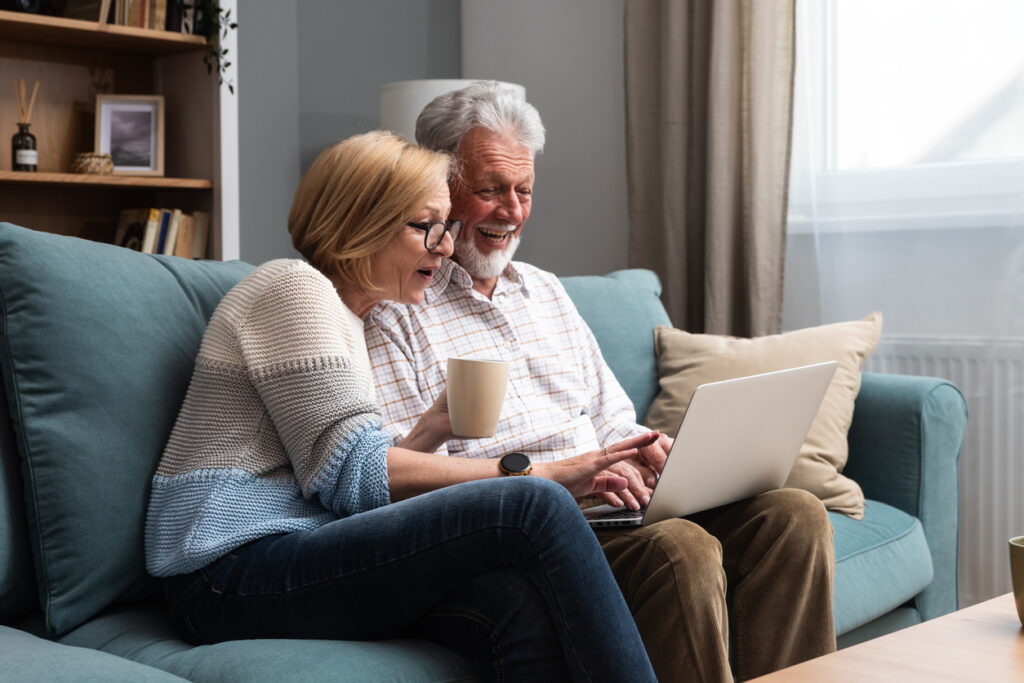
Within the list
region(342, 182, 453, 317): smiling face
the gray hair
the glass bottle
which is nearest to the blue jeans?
region(342, 182, 453, 317): smiling face

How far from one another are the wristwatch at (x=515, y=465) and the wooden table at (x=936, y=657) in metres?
0.46

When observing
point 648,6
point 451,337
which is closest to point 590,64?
point 648,6

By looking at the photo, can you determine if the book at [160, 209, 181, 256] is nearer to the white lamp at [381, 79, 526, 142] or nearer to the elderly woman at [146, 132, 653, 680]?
the white lamp at [381, 79, 526, 142]

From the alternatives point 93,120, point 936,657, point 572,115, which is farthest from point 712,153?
point 936,657

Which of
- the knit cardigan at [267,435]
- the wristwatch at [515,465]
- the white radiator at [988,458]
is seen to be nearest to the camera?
the knit cardigan at [267,435]

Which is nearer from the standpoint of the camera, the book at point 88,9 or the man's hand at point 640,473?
the man's hand at point 640,473

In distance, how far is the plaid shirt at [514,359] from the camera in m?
1.73

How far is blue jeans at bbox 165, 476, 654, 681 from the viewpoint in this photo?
120cm

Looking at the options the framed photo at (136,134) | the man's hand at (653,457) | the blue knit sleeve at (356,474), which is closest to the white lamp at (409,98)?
the framed photo at (136,134)

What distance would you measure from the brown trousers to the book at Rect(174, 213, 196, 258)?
1.93m

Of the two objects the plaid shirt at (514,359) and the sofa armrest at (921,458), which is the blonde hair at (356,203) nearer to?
the plaid shirt at (514,359)

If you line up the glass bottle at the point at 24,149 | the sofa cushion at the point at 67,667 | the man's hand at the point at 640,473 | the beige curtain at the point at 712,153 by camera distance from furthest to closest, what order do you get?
the glass bottle at the point at 24,149 → the beige curtain at the point at 712,153 → the man's hand at the point at 640,473 → the sofa cushion at the point at 67,667

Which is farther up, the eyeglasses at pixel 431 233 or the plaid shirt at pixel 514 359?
the eyeglasses at pixel 431 233

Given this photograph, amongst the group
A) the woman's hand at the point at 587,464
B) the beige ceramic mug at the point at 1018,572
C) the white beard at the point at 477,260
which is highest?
the white beard at the point at 477,260
